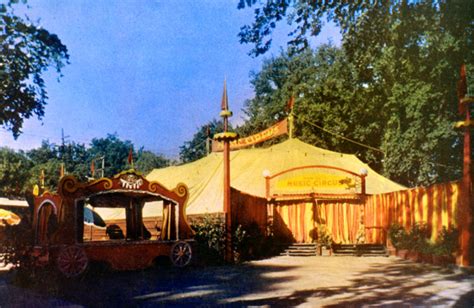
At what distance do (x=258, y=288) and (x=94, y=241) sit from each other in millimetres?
5663

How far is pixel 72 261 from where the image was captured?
11820 mm

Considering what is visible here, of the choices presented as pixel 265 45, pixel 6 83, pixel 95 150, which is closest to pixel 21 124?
pixel 6 83

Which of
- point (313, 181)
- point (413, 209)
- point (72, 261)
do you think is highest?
point (313, 181)

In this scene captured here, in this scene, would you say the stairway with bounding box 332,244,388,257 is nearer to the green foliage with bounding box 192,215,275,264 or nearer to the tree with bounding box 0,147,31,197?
the green foliage with bounding box 192,215,275,264

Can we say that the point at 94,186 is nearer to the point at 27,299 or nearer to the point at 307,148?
the point at 27,299

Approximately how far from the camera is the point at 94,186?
12.6 metres

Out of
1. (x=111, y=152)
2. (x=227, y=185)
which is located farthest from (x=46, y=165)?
(x=227, y=185)

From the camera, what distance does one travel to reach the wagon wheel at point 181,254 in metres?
14.2

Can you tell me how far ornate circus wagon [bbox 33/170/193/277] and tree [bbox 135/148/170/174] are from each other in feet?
210

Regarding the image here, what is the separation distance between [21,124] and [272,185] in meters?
15.9

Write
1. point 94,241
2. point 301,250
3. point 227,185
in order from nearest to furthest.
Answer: point 94,241
point 227,185
point 301,250

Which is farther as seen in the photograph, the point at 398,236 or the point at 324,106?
the point at 324,106

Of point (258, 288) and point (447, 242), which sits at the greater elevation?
point (447, 242)

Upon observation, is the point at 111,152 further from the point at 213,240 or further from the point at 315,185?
the point at 213,240
